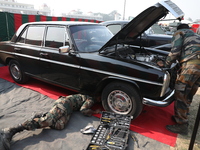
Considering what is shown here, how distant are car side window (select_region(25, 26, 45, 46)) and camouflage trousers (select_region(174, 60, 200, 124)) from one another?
125 inches

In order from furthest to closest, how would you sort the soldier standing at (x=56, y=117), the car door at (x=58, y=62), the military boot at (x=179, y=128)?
1. the car door at (x=58, y=62)
2. the military boot at (x=179, y=128)
3. the soldier standing at (x=56, y=117)

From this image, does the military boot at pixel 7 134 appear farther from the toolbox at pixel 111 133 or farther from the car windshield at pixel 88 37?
the car windshield at pixel 88 37

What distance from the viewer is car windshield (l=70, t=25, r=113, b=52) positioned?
138 inches

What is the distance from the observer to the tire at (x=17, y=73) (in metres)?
4.69

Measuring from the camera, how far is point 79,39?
3.54 m

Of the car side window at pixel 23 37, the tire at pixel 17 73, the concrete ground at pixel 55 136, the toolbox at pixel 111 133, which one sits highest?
the car side window at pixel 23 37

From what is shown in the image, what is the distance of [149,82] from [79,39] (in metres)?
1.72

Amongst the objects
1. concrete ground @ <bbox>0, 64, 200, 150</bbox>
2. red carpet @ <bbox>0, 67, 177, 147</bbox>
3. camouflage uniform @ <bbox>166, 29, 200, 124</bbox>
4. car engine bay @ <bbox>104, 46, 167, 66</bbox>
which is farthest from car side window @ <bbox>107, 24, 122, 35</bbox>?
concrete ground @ <bbox>0, 64, 200, 150</bbox>

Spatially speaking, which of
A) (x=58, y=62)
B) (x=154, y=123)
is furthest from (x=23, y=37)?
(x=154, y=123)

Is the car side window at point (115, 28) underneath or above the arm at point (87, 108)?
above

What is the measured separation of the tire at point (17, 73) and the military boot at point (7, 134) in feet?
7.75

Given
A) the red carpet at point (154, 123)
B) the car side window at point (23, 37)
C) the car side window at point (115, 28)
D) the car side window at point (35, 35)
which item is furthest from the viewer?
the car side window at point (115, 28)

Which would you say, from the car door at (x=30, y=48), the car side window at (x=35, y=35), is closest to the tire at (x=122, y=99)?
the car door at (x=30, y=48)

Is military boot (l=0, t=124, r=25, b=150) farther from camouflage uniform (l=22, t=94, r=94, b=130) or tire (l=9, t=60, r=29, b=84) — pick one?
tire (l=9, t=60, r=29, b=84)
